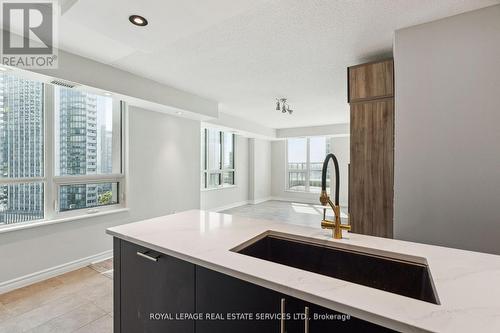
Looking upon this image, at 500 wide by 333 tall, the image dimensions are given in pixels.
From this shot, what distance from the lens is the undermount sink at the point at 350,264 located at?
3.41 ft

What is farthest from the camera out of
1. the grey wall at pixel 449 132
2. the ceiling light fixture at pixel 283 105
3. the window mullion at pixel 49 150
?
the ceiling light fixture at pixel 283 105

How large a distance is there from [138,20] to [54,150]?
200 centimetres

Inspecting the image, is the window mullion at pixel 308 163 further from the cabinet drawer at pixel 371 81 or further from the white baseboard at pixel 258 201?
the cabinet drawer at pixel 371 81

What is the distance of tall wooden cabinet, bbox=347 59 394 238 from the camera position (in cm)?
240

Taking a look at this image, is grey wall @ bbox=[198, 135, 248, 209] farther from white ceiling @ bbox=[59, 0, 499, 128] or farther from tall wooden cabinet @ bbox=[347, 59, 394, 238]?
tall wooden cabinet @ bbox=[347, 59, 394, 238]

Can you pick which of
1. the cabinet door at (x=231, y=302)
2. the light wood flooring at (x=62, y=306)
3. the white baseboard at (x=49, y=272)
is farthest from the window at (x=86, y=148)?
the cabinet door at (x=231, y=302)

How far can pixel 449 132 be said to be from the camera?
1.92m

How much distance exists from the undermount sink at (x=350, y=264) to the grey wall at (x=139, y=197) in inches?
108

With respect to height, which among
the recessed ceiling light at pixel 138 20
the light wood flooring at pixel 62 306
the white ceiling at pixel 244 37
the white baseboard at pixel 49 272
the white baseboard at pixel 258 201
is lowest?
the light wood flooring at pixel 62 306

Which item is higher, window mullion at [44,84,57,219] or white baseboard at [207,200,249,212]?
window mullion at [44,84,57,219]

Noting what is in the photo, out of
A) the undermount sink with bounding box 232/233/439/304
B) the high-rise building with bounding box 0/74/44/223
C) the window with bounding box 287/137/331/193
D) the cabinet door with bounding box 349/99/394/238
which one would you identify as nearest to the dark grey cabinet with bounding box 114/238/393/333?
the undermount sink with bounding box 232/233/439/304

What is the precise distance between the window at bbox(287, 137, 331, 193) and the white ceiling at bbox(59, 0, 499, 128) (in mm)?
4608

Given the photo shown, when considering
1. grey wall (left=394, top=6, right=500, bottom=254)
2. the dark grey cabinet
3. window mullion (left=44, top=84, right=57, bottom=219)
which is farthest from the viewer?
window mullion (left=44, top=84, right=57, bottom=219)

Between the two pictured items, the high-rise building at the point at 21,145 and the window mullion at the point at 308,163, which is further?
the window mullion at the point at 308,163
